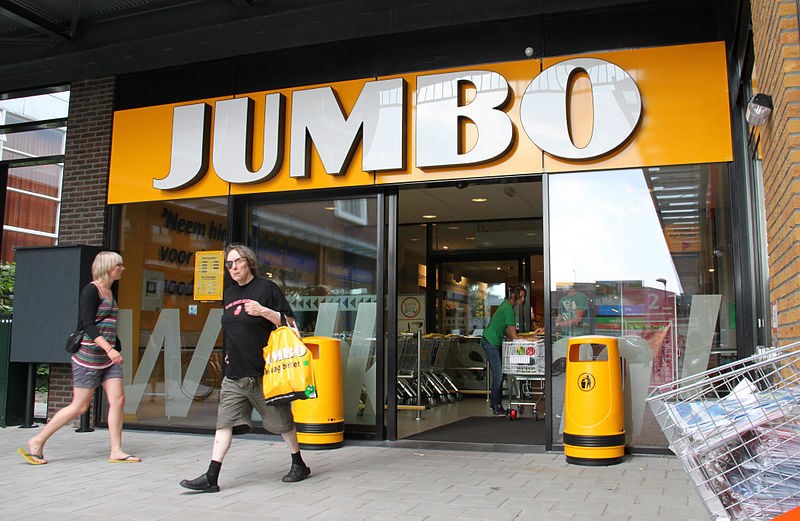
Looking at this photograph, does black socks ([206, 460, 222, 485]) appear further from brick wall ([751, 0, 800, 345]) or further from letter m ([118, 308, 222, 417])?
brick wall ([751, 0, 800, 345])

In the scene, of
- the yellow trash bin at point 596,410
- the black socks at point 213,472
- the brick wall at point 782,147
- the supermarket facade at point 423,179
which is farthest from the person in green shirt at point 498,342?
the brick wall at point 782,147

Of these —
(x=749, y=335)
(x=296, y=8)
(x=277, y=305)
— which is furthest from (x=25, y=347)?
(x=749, y=335)

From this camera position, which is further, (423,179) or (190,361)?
(190,361)

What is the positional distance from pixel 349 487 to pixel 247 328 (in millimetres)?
1379

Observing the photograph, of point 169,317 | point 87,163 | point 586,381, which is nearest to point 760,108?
point 586,381

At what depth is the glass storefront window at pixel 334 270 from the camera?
7367 millimetres

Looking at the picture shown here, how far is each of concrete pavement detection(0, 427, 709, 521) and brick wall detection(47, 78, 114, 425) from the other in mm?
1459

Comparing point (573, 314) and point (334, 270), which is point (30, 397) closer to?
point (334, 270)

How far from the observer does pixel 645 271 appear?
655 centimetres

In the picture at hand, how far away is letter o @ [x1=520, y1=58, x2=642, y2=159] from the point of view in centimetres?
650

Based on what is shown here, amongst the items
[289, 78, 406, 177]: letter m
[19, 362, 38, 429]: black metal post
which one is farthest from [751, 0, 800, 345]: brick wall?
[19, 362, 38, 429]: black metal post

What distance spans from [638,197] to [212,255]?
4586 millimetres

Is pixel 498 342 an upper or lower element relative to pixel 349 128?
lower

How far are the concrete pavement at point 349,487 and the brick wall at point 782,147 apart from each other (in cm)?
153
